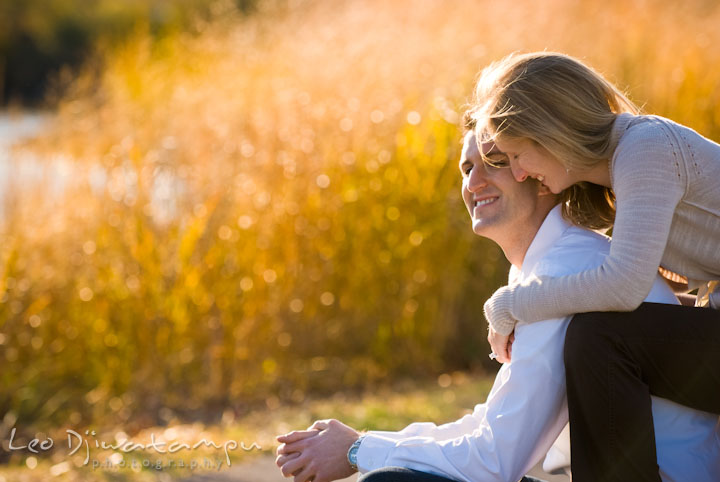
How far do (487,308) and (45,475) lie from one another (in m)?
2.35

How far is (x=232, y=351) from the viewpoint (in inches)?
184

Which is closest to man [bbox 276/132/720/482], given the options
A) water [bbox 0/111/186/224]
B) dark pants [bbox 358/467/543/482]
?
dark pants [bbox 358/467/543/482]

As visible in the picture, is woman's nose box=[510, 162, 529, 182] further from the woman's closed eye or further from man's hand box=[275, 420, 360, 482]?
man's hand box=[275, 420, 360, 482]

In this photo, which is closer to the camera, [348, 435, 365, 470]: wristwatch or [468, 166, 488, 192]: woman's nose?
[348, 435, 365, 470]: wristwatch

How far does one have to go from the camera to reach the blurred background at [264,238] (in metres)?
4.50

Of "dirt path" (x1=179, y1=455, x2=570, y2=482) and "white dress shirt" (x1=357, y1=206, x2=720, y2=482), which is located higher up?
"white dress shirt" (x1=357, y1=206, x2=720, y2=482)

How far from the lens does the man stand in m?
1.80

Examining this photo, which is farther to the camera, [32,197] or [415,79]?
[415,79]

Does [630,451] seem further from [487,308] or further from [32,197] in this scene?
[32,197]

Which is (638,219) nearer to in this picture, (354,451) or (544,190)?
(544,190)

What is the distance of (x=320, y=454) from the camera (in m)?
1.97

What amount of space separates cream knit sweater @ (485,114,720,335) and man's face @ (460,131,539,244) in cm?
20

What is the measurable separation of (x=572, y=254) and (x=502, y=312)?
0.66 ft

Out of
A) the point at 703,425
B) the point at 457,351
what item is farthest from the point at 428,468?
the point at 457,351
